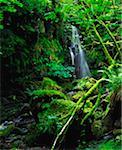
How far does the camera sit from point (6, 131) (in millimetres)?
5980

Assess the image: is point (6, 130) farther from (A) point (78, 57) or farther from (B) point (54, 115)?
(A) point (78, 57)

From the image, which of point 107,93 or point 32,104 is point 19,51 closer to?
point 32,104

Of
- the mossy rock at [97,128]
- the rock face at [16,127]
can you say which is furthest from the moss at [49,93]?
the mossy rock at [97,128]

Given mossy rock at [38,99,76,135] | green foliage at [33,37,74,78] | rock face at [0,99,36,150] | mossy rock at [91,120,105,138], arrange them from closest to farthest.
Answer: mossy rock at [91,120,105,138] → mossy rock at [38,99,76,135] → rock face at [0,99,36,150] → green foliage at [33,37,74,78]

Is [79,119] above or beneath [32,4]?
beneath

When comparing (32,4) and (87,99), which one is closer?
(87,99)

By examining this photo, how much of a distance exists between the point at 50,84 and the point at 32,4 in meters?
2.31

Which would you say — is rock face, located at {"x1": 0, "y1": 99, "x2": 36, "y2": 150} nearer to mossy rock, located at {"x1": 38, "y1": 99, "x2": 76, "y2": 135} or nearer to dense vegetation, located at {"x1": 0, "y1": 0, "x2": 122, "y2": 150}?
dense vegetation, located at {"x1": 0, "y1": 0, "x2": 122, "y2": 150}

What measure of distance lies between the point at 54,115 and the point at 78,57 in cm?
533

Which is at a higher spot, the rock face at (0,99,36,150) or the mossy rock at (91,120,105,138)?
the mossy rock at (91,120,105,138)

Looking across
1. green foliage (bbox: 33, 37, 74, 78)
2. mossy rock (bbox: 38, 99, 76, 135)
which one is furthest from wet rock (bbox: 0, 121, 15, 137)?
green foliage (bbox: 33, 37, 74, 78)

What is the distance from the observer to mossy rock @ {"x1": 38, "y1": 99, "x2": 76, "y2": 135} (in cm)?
513

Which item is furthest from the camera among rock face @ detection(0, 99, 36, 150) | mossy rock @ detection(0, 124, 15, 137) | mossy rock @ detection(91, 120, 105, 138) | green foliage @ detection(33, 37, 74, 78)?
green foliage @ detection(33, 37, 74, 78)

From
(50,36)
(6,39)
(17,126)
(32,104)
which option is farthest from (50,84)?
(50,36)
